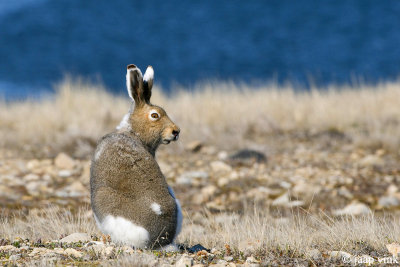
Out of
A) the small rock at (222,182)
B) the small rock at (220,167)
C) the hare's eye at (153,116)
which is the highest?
the small rock at (220,167)

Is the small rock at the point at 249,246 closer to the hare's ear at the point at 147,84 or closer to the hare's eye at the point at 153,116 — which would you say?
the hare's eye at the point at 153,116

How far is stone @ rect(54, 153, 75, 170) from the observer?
36.3 ft

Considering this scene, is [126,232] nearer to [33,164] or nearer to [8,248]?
[8,248]

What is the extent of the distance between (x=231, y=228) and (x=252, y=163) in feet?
16.5

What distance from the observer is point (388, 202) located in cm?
954

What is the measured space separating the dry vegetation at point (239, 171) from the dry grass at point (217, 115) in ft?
0.13

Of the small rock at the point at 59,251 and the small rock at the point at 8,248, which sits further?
the small rock at the point at 8,248

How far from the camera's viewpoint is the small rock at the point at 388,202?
948 centimetres

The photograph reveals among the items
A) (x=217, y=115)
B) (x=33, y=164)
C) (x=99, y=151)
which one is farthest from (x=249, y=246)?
(x=217, y=115)

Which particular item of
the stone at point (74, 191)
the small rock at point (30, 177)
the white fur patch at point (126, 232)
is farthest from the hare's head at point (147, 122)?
the small rock at point (30, 177)

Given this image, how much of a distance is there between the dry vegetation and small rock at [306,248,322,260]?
0.06 ft

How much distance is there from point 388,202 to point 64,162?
594cm

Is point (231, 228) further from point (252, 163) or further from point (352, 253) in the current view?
point (252, 163)

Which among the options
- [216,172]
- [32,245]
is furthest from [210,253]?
[216,172]
